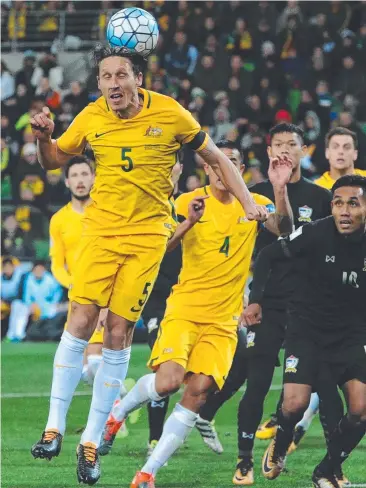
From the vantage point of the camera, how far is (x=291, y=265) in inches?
383

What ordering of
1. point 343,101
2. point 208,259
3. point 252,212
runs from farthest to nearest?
point 343,101
point 208,259
point 252,212

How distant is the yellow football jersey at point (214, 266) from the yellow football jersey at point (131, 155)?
55.2 inches

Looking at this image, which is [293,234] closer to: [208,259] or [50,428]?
[208,259]

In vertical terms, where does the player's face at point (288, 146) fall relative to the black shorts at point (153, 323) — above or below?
above

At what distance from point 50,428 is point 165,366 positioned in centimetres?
145

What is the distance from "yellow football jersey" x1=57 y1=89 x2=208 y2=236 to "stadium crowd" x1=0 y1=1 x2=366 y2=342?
12314 mm

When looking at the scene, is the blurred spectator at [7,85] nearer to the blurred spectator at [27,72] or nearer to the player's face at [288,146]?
the blurred spectator at [27,72]

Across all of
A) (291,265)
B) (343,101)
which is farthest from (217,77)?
(291,265)

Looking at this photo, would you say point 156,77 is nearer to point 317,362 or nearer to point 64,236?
point 64,236

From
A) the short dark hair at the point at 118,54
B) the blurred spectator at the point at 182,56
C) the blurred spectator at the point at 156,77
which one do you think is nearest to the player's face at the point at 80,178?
the short dark hair at the point at 118,54

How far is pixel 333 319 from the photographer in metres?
8.50

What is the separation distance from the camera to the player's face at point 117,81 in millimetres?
7465

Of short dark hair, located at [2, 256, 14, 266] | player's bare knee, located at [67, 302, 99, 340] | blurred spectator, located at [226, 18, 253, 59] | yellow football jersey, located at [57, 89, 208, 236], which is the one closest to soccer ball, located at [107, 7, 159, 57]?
yellow football jersey, located at [57, 89, 208, 236]

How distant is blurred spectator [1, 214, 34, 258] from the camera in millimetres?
21062
